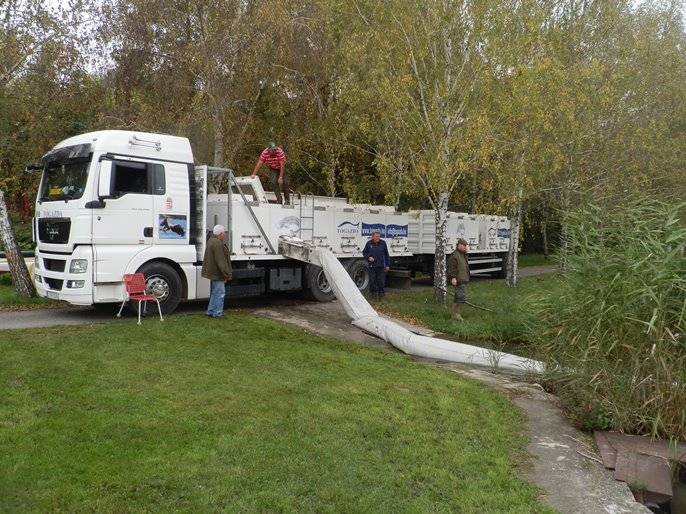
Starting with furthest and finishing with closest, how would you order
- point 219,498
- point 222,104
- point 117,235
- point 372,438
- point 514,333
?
point 222,104 < point 514,333 < point 117,235 < point 372,438 < point 219,498

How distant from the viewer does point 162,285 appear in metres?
11.2

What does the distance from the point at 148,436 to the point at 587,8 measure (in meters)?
19.4

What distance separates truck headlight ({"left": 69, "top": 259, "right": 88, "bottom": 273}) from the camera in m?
10.1

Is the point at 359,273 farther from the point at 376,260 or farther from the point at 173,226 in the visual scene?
the point at 173,226

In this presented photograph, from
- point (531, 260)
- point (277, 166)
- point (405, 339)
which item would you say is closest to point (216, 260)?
point (277, 166)

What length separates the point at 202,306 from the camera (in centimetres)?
1320

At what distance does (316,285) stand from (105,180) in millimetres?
5370

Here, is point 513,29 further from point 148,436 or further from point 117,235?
point 148,436

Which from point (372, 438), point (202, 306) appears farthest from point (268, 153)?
point (372, 438)

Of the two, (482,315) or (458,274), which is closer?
(458,274)

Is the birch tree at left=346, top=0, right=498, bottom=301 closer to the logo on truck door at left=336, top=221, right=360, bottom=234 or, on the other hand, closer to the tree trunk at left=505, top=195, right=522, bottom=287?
the logo on truck door at left=336, top=221, right=360, bottom=234

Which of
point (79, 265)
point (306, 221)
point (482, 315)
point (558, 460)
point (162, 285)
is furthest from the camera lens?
point (306, 221)

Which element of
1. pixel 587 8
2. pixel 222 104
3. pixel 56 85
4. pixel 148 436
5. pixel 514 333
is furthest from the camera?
pixel 587 8

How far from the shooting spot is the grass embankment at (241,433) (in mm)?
4262
